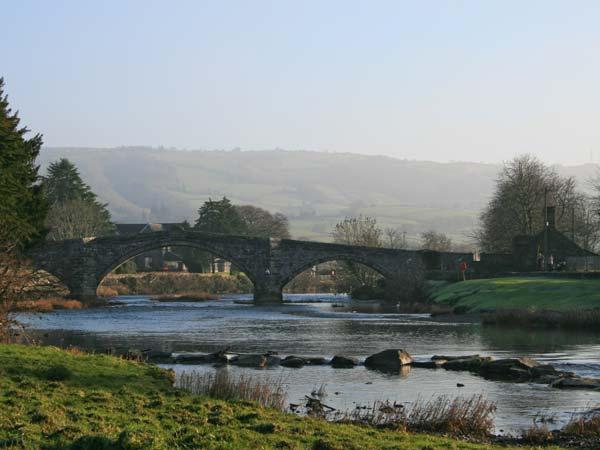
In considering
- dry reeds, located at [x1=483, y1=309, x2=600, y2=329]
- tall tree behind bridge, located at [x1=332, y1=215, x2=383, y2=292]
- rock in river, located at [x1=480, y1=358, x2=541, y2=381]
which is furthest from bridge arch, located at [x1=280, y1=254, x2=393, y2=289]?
rock in river, located at [x1=480, y1=358, x2=541, y2=381]

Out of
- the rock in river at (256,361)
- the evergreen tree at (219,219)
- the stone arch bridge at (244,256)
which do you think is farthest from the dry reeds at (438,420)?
the evergreen tree at (219,219)

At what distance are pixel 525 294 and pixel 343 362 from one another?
30.0 m

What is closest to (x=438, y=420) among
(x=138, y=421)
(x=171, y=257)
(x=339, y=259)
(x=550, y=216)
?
(x=138, y=421)

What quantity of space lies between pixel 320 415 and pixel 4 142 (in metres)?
32.1

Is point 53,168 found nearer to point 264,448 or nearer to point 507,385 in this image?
point 507,385

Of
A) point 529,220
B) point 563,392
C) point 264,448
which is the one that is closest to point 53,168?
point 529,220

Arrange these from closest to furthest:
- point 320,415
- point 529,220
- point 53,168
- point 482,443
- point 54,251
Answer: point 482,443 → point 320,415 → point 54,251 → point 529,220 → point 53,168

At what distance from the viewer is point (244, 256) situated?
9019 centimetres

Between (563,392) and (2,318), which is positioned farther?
(2,318)

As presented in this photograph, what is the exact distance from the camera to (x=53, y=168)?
126m

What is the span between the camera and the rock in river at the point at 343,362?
32531 millimetres

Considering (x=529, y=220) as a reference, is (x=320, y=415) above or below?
below

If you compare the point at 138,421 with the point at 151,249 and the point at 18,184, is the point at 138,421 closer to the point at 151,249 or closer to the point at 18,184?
the point at 18,184

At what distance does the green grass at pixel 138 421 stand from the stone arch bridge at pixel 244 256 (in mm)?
65293
